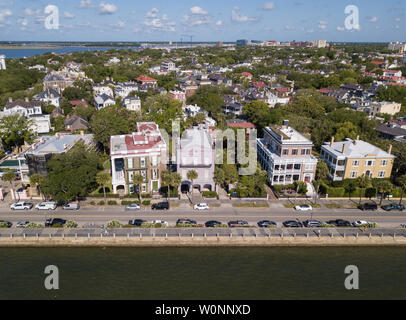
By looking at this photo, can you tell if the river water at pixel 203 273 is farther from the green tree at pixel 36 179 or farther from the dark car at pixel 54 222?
the green tree at pixel 36 179

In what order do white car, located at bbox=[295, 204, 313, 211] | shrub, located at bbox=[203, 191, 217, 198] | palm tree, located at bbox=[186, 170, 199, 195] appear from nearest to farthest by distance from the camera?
1. white car, located at bbox=[295, 204, 313, 211]
2. palm tree, located at bbox=[186, 170, 199, 195]
3. shrub, located at bbox=[203, 191, 217, 198]

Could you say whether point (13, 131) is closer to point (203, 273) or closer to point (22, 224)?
point (22, 224)

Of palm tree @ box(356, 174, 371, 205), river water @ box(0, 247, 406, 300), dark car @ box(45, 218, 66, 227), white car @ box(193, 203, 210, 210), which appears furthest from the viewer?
palm tree @ box(356, 174, 371, 205)

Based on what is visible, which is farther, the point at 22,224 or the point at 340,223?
the point at 340,223

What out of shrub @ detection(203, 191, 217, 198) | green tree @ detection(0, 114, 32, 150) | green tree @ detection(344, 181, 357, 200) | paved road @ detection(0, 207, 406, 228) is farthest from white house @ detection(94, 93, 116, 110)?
green tree @ detection(344, 181, 357, 200)

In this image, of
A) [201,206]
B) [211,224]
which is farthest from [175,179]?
[211,224]

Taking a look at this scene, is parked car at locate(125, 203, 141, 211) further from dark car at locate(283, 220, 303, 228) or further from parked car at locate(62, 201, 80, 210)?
dark car at locate(283, 220, 303, 228)
